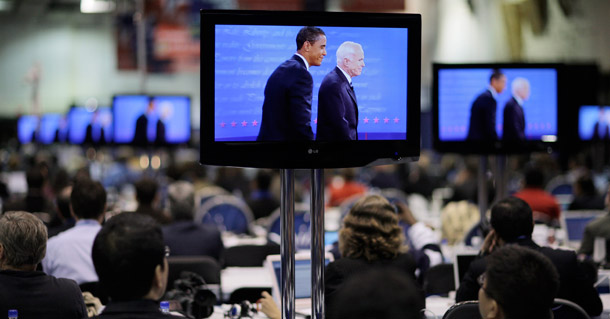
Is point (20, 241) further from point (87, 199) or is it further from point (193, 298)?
point (87, 199)

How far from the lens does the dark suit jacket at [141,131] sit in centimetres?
1001

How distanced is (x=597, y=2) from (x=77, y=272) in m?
6.18

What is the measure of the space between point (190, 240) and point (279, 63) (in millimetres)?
3376

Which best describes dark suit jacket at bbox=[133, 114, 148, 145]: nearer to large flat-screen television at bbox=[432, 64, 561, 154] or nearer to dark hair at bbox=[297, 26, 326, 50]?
large flat-screen television at bbox=[432, 64, 561, 154]

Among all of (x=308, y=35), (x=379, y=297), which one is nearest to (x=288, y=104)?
(x=308, y=35)

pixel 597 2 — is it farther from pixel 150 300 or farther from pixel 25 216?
pixel 150 300

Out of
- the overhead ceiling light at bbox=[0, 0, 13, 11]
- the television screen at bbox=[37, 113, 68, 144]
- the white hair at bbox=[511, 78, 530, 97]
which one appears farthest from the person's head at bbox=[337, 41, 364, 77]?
the overhead ceiling light at bbox=[0, 0, 13, 11]

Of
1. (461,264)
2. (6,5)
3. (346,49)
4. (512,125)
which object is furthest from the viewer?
(6,5)

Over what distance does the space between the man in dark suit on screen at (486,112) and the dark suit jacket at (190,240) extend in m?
2.00

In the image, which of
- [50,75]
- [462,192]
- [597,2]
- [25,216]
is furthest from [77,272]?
[50,75]

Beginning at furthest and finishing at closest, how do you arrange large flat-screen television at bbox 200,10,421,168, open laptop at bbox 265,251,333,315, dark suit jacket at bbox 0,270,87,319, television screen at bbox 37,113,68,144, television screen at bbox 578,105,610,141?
television screen at bbox 37,113,68,144
television screen at bbox 578,105,610,141
open laptop at bbox 265,251,333,315
dark suit jacket at bbox 0,270,87,319
large flat-screen television at bbox 200,10,421,168

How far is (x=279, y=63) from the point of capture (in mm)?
3301

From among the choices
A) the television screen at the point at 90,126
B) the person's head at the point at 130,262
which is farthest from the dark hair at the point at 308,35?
the television screen at the point at 90,126

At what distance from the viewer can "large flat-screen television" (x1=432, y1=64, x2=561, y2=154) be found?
5.84 meters
